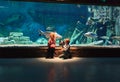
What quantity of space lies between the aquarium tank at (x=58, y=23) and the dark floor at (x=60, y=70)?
120 cm

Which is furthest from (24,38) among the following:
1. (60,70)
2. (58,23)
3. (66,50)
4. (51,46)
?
(60,70)

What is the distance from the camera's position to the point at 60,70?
1112 cm

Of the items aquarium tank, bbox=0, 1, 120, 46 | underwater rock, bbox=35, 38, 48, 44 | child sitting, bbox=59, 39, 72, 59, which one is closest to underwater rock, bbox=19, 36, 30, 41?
aquarium tank, bbox=0, 1, 120, 46

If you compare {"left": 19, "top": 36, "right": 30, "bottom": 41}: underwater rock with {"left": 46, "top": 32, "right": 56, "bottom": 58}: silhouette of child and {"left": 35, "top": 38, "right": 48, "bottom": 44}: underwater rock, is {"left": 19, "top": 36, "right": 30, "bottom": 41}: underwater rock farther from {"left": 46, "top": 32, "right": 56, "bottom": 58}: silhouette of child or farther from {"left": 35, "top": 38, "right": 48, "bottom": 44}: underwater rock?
{"left": 46, "top": 32, "right": 56, "bottom": 58}: silhouette of child

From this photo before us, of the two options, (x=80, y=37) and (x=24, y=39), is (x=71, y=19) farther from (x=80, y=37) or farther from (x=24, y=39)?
(x=24, y=39)

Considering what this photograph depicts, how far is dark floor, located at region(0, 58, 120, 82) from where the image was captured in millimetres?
9602

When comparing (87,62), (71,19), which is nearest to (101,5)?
(71,19)

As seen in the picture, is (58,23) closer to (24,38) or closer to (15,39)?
(24,38)

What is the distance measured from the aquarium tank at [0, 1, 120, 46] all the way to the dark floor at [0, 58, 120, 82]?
120cm

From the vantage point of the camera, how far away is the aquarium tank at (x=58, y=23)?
1422cm

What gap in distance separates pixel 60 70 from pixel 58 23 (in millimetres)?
4050

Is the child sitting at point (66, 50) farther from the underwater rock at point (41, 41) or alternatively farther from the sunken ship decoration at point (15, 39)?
the sunken ship decoration at point (15, 39)

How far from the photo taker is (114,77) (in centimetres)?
1004

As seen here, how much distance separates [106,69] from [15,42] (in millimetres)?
4859
